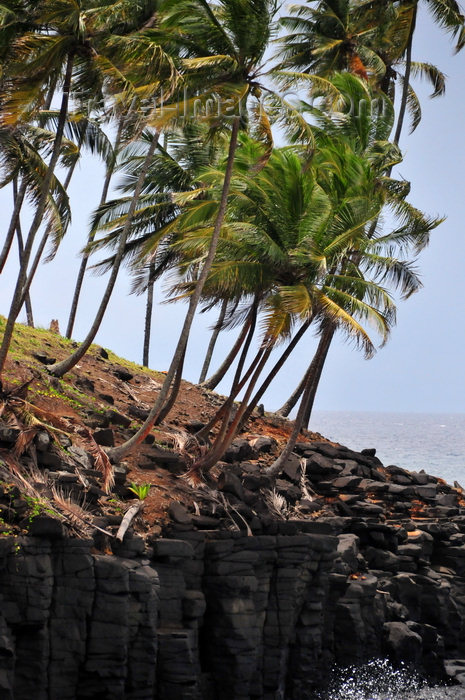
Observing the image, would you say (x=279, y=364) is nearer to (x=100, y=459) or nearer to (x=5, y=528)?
(x=100, y=459)

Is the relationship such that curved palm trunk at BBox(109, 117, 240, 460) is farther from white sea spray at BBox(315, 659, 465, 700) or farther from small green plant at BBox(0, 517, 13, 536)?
white sea spray at BBox(315, 659, 465, 700)

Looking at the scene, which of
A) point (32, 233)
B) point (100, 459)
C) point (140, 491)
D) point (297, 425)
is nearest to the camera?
point (140, 491)

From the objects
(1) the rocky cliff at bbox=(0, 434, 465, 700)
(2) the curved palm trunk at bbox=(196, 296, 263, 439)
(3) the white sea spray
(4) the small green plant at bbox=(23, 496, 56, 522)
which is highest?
(2) the curved palm trunk at bbox=(196, 296, 263, 439)

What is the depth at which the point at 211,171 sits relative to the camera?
24938 mm

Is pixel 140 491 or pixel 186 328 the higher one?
pixel 186 328

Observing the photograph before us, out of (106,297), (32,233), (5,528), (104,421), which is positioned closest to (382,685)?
(104,421)

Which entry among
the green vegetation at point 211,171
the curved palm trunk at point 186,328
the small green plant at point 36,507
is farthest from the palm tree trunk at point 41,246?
the small green plant at point 36,507

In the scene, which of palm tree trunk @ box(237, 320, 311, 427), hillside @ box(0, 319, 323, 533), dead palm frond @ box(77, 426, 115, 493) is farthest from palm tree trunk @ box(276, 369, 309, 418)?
dead palm frond @ box(77, 426, 115, 493)

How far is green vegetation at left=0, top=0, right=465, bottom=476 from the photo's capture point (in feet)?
69.2

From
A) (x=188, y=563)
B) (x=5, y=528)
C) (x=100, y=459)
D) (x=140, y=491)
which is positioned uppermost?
(x=100, y=459)

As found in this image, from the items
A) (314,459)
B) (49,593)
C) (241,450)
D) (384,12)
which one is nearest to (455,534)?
(314,459)

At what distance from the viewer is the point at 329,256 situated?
942 inches

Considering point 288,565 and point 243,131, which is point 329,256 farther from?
point 288,565

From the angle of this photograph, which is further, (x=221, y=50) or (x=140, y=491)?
(x=221, y=50)
